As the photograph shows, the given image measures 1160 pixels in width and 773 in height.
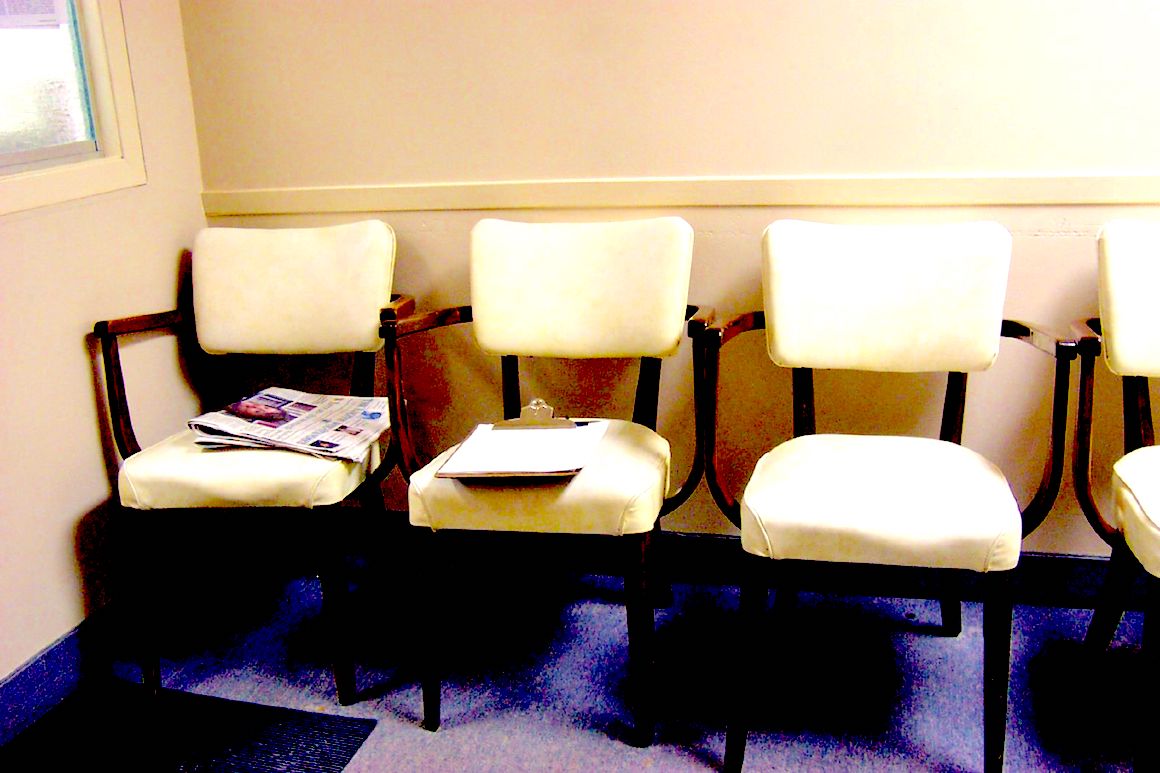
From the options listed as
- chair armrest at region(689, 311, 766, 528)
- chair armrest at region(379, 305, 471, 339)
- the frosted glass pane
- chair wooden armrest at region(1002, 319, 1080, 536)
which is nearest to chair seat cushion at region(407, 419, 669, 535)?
chair armrest at region(689, 311, 766, 528)

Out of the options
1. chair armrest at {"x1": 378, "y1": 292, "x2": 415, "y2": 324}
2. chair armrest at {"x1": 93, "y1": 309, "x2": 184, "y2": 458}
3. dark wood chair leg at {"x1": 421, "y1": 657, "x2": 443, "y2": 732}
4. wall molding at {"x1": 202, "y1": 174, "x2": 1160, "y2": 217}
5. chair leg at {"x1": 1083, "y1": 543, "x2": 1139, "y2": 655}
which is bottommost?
dark wood chair leg at {"x1": 421, "y1": 657, "x2": 443, "y2": 732}

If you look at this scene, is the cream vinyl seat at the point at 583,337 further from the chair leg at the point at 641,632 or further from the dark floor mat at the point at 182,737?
the dark floor mat at the point at 182,737

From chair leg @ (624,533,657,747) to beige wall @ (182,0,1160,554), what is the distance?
631 millimetres

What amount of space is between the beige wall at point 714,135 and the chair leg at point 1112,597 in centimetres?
37

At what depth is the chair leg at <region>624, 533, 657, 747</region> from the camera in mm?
1604

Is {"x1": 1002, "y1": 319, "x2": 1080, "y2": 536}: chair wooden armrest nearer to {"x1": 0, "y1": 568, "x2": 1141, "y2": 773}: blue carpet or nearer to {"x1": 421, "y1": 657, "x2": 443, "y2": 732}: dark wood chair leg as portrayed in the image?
{"x1": 0, "y1": 568, "x2": 1141, "y2": 773}: blue carpet

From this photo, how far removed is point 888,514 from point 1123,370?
2.07ft

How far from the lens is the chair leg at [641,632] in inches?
63.2

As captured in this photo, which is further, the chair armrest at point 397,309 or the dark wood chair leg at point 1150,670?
the chair armrest at point 397,309

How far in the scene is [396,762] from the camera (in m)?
1.68

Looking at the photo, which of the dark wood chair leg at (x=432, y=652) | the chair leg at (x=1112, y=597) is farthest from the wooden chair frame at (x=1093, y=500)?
the dark wood chair leg at (x=432, y=652)

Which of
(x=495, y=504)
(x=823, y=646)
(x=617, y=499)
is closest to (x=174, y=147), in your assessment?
(x=495, y=504)

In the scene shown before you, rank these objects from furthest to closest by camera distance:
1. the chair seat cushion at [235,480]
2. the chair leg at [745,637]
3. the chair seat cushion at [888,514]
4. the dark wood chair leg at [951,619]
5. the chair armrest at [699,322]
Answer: the dark wood chair leg at [951,619] → the chair seat cushion at [235,480] → the chair armrest at [699,322] → the chair leg at [745,637] → the chair seat cushion at [888,514]

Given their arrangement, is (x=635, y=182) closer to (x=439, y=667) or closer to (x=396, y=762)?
(x=439, y=667)
